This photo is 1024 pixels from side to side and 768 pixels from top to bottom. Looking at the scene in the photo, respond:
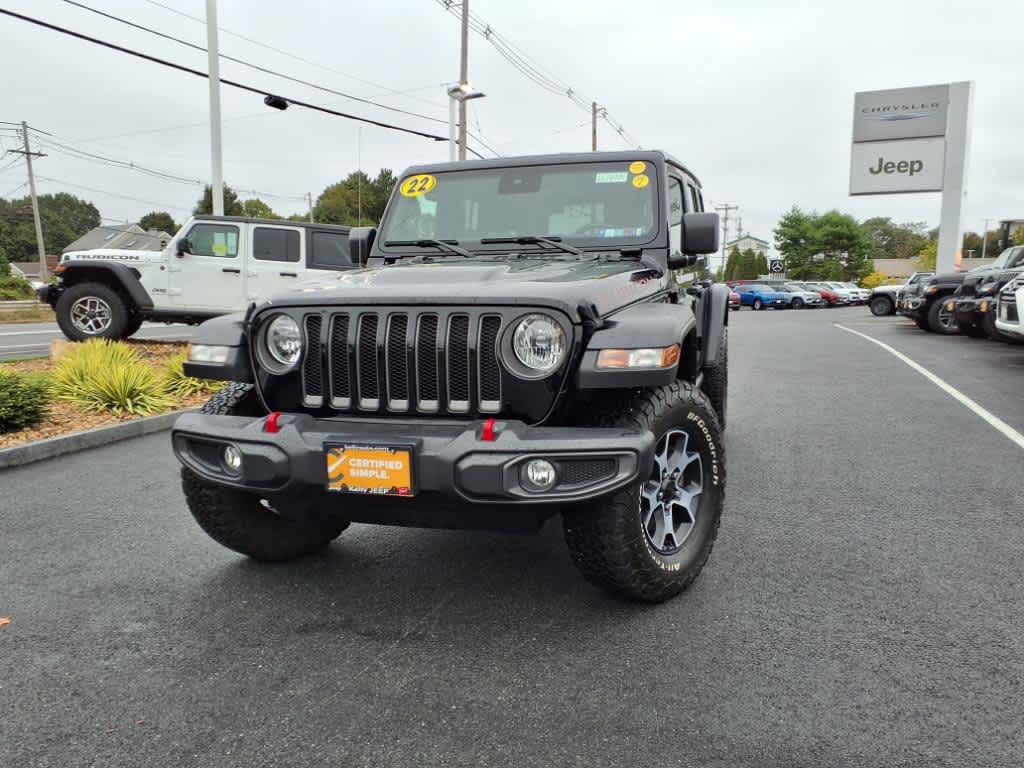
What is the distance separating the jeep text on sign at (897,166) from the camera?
36625mm

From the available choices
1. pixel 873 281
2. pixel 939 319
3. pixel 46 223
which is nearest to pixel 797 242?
pixel 873 281

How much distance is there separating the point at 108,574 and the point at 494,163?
286cm

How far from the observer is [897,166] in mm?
37375

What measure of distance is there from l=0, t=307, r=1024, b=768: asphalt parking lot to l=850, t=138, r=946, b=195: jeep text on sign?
123 feet

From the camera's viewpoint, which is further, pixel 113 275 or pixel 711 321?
pixel 113 275

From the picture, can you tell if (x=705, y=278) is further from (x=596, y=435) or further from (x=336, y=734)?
(x=336, y=734)

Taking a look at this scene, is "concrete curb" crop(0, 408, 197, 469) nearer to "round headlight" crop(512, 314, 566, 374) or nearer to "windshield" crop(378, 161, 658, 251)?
"windshield" crop(378, 161, 658, 251)

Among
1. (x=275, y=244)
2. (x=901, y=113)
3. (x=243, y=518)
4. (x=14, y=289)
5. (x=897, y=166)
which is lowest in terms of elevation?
(x=243, y=518)

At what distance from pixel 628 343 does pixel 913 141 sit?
133 ft

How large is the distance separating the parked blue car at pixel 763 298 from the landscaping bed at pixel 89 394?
36773mm

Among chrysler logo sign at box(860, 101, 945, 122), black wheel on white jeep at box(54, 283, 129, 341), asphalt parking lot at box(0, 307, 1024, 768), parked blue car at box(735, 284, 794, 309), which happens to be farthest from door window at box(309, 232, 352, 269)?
chrysler logo sign at box(860, 101, 945, 122)

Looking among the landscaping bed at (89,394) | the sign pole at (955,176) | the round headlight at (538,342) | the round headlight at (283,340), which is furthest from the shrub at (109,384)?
the sign pole at (955,176)

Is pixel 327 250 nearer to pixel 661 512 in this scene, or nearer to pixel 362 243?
pixel 362 243

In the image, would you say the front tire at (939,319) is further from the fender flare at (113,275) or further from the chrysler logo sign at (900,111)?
the chrysler logo sign at (900,111)
